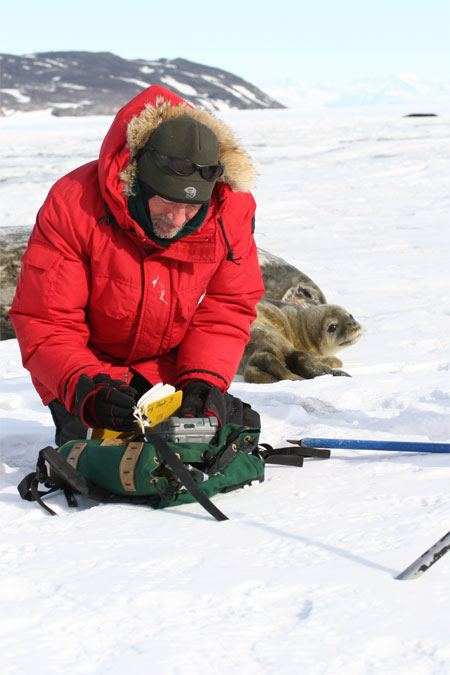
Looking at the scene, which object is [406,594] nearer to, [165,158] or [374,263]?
[165,158]

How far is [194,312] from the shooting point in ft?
8.40

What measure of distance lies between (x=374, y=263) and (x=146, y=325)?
5.06 meters

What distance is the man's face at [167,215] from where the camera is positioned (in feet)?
7.47

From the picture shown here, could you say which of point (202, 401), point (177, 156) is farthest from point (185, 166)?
point (202, 401)

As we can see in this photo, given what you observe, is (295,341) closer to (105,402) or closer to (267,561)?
(105,402)

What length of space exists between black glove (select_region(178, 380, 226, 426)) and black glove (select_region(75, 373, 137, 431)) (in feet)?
0.62

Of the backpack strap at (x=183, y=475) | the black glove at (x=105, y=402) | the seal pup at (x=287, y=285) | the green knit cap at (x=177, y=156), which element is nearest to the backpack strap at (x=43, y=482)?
the black glove at (x=105, y=402)

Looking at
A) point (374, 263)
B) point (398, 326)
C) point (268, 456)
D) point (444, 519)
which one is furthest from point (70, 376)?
point (374, 263)

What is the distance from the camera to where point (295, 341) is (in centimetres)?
532

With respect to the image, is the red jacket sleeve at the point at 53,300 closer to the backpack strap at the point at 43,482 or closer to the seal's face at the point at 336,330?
the backpack strap at the point at 43,482

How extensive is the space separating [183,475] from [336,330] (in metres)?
3.14

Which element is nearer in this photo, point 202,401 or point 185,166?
point 185,166

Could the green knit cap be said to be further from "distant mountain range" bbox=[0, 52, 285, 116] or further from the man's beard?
"distant mountain range" bbox=[0, 52, 285, 116]

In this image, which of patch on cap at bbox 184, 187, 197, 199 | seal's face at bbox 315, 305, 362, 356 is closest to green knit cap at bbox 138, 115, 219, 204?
patch on cap at bbox 184, 187, 197, 199
